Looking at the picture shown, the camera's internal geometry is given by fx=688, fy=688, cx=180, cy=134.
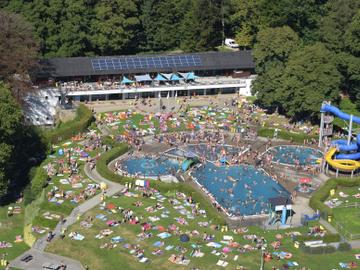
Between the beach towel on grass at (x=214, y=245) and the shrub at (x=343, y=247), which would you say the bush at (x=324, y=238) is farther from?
the beach towel on grass at (x=214, y=245)

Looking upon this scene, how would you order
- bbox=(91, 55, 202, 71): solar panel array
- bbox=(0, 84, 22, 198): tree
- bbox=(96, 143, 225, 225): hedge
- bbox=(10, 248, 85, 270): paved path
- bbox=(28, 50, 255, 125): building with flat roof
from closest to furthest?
bbox=(10, 248, 85, 270): paved path, bbox=(96, 143, 225, 225): hedge, bbox=(0, 84, 22, 198): tree, bbox=(28, 50, 255, 125): building with flat roof, bbox=(91, 55, 202, 71): solar panel array

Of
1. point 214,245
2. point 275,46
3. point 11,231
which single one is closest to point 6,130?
point 11,231

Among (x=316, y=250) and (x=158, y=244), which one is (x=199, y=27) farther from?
(x=316, y=250)

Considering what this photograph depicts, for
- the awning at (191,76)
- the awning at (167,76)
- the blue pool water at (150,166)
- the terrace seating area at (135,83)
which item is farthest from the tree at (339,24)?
the blue pool water at (150,166)

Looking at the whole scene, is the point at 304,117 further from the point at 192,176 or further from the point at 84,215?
the point at 84,215

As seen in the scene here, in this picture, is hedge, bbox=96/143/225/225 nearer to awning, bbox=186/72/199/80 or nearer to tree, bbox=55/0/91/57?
awning, bbox=186/72/199/80

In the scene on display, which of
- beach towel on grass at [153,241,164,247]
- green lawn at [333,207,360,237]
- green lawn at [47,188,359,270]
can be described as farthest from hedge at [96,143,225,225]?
green lawn at [333,207,360,237]

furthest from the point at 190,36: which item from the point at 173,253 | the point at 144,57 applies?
the point at 173,253

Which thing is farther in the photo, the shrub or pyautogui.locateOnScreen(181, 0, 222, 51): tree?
pyautogui.locateOnScreen(181, 0, 222, 51): tree
